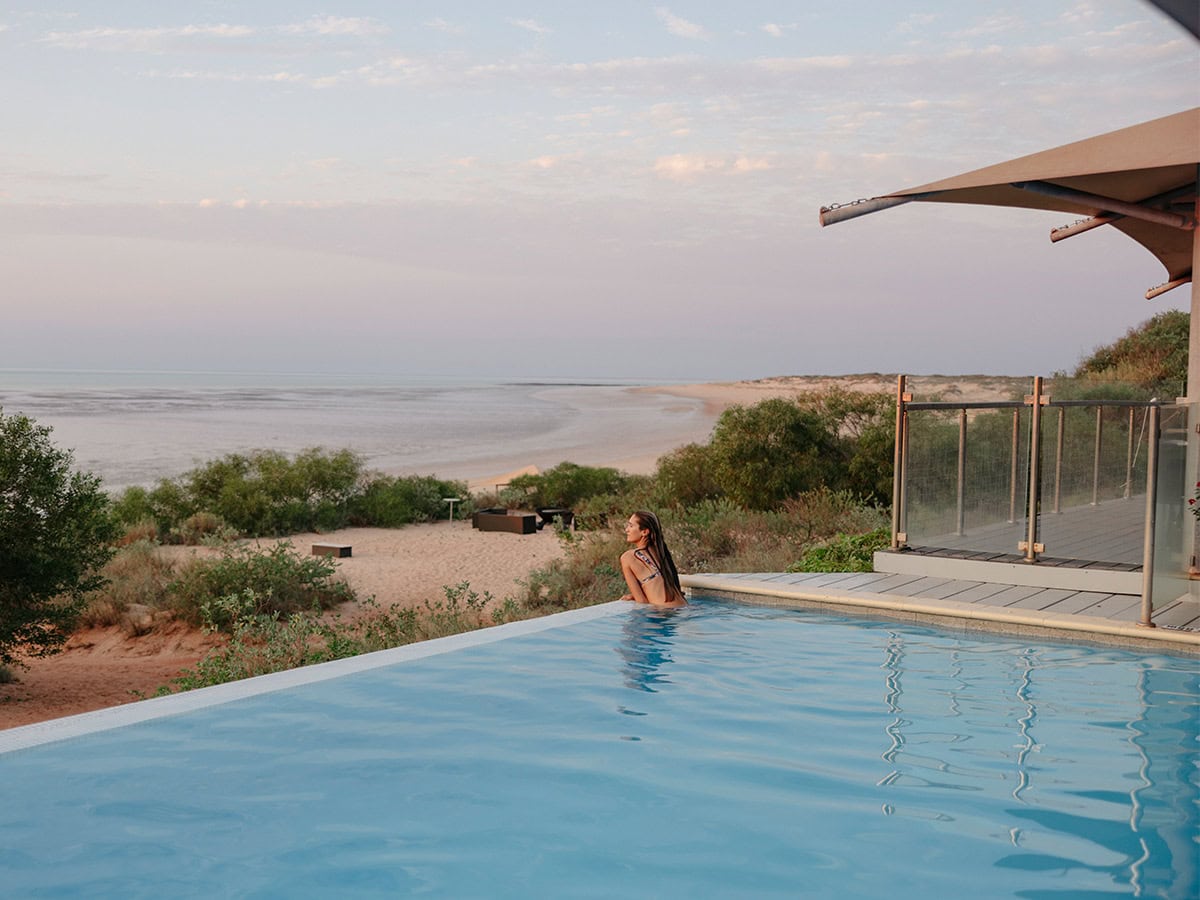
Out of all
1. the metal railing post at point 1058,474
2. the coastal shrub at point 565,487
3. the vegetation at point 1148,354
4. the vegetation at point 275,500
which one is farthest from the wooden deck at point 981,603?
the coastal shrub at point 565,487

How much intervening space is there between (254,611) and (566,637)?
6.10 m

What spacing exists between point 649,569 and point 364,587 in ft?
24.9

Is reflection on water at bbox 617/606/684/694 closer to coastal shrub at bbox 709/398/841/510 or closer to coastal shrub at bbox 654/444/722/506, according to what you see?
coastal shrub at bbox 709/398/841/510

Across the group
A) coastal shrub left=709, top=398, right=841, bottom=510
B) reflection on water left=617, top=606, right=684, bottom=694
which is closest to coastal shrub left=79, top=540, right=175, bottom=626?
reflection on water left=617, top=606, right=684, bottom=694

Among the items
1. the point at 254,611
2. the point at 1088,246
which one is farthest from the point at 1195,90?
the point at 1088,246

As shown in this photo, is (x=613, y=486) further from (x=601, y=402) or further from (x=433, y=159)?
(x=601, y=402)

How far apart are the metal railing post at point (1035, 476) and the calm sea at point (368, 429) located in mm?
22862

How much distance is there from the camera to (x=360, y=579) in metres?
15.1

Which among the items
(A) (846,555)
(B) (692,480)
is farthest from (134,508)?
(A) (846,555)

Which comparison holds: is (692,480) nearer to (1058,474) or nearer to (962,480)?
(962,480)

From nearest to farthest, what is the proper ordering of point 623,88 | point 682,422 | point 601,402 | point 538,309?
1. point 623,88
2. point 538,309
3. point 682,422
4. point 601,402

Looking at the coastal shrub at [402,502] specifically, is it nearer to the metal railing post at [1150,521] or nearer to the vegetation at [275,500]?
the vegetation at [275,500]

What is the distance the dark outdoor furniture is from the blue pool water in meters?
13.7

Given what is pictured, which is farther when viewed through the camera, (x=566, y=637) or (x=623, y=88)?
(x=623, y=88)
